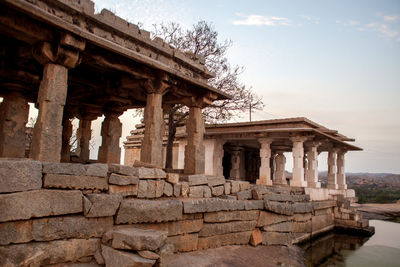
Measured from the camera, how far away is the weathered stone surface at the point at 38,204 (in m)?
3.61

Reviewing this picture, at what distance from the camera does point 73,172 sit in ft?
14.2

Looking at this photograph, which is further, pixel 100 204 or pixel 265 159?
pixel 265 159

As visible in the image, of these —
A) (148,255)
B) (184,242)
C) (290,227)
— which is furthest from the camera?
(290,227)

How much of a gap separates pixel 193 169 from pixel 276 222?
2955mm

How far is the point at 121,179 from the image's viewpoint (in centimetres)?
495

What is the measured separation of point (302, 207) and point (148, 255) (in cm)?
729

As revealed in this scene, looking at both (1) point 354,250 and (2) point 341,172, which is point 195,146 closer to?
(1) point 354,250

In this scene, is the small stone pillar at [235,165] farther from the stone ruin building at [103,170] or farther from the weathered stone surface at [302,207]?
the weathered stone surface at [302,207]

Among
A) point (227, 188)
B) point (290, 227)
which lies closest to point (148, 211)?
point (227, 188)

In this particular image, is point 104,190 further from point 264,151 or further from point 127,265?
point 264,151

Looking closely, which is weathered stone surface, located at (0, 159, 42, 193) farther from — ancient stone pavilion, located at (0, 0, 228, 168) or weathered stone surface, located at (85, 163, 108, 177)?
ancient stone pavilion, located at (0, 0, 228, 168)

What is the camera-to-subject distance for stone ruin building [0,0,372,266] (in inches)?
156

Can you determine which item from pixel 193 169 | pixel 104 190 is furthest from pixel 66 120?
pixel 104 190

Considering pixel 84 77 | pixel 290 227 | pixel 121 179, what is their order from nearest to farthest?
pixel 121 179 → pixel 84 77 → pixel 290 227
